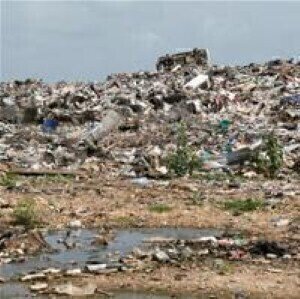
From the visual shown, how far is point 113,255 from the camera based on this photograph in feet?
24.1

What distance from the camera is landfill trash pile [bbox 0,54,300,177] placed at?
45.4ft

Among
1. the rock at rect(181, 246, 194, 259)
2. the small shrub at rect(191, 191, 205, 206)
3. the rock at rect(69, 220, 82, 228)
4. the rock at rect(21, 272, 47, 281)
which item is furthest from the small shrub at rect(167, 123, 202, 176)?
the rock at rect(21, 272, 47, 281)

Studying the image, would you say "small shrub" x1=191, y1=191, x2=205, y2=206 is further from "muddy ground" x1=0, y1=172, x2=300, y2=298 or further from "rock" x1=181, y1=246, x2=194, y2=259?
"rock" x1=181, y1=246, x2=194, y2=259

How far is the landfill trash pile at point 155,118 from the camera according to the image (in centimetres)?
1384

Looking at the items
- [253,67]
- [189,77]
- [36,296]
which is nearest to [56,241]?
[36,296]

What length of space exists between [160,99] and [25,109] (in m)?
3.48

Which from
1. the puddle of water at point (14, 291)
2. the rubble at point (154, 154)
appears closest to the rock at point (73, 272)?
the rubble at point (154, 154)

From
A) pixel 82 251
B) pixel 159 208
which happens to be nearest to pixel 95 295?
pixel 82 251

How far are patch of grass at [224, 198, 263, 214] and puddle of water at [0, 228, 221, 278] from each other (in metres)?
1.10

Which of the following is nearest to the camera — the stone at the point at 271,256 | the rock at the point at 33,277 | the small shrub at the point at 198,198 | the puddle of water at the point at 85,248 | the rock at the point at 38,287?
the rock at the point at 38,287

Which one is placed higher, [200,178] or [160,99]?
[160,99]

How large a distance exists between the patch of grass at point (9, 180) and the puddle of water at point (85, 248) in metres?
3.10

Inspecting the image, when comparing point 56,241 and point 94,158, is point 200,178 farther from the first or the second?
point 56,241

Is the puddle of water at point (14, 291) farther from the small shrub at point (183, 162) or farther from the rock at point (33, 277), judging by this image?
the small shrub at point (183, 162)
